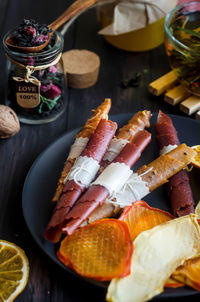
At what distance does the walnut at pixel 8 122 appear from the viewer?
1945 mm

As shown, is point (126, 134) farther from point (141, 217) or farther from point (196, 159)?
point (141, 217)

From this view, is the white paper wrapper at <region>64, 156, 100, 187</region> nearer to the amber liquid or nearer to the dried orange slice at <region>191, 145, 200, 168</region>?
the dried orange slice at <region>191, 145, 200, 168</region>

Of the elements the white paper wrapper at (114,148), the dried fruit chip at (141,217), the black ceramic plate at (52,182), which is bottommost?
the black ceramic plate at (52,182)

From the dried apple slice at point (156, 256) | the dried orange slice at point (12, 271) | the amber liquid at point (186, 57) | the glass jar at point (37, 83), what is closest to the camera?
the dried apple slice at point (156, 256)

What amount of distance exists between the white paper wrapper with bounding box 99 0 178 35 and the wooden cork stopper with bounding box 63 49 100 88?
0.74ft

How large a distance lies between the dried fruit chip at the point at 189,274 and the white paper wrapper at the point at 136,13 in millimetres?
1468

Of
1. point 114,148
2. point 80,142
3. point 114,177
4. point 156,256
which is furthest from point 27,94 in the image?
point 156,256

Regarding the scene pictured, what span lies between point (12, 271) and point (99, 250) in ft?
1.07

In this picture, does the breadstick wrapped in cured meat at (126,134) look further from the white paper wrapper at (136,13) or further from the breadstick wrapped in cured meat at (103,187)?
the white paper wrapper at (136,13)

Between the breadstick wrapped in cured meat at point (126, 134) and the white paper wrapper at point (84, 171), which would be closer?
the white paper wrapper at point (84, 171)

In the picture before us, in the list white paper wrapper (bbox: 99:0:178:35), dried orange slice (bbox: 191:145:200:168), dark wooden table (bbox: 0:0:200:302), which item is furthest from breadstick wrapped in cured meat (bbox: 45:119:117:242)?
white paper wrapper (bbox: 99:0:178:35)

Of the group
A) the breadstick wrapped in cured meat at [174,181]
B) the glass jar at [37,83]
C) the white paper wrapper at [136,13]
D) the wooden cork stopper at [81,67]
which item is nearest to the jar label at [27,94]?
the glass jar at [37,83]

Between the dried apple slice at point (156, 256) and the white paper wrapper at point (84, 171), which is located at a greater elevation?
the white paper wrapper at point (84, 171)

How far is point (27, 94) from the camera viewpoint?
2.00m
